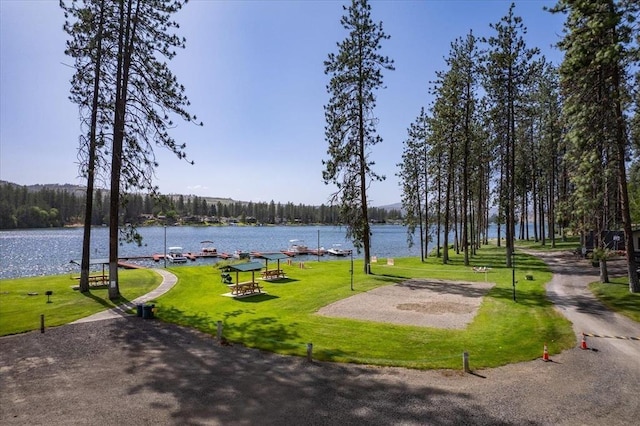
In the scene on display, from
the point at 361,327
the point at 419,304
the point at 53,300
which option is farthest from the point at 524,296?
the point at 53,300

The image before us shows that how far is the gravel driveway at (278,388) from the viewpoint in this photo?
952 centimetres

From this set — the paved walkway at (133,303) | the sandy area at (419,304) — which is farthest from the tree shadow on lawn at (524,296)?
the paved walkway at (133,303)

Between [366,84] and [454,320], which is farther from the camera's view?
[366,84]

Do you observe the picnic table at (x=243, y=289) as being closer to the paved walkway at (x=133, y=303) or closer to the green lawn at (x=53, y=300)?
the paved walkway at (x=133, y=303)

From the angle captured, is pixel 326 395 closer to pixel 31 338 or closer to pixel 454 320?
pixel 454 320

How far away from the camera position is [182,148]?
23672 mm

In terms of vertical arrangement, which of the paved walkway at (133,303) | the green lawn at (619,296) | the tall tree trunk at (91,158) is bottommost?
the paved walkway at (133,303)

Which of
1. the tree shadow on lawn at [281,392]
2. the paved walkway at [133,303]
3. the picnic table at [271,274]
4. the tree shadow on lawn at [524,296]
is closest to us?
the tree shadow on lawn at [281,392]

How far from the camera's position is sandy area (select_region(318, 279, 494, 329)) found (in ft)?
62.0

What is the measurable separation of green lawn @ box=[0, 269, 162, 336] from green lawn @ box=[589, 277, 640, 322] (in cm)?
2755

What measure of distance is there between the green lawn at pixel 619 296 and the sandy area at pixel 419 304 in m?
6.30

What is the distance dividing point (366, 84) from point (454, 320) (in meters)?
22.2

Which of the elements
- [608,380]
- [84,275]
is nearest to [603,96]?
[608,380]

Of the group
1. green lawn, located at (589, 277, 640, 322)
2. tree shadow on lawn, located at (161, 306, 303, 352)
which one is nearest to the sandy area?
tree shadow on lawn, located at (161, 306, 303, 352)
